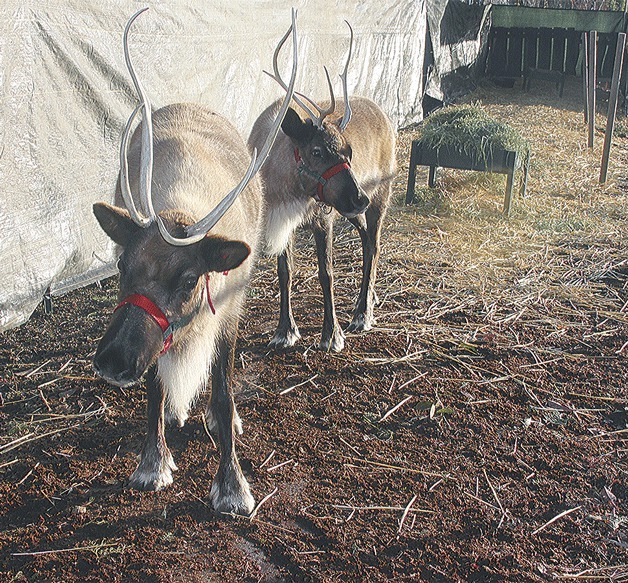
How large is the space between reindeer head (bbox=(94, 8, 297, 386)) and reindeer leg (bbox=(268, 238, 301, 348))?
1.64m

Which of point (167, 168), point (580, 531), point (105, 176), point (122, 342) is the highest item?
point (167, 168)

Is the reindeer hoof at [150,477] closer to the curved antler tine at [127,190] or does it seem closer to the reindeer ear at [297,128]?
the curved antler tine at [127,190]

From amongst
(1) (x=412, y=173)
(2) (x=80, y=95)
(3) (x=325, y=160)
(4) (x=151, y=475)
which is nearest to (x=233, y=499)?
(4) (x=151, y=475)

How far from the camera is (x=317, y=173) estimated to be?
4324mm

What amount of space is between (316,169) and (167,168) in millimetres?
1313

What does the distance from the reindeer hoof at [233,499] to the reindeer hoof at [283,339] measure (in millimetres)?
1495

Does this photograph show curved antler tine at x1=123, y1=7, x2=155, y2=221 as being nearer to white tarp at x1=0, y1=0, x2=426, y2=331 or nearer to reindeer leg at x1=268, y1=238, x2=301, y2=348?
reindeer leg at x1=268, y1=238, x2=301, y2=348

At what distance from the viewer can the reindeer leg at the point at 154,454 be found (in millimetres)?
3010

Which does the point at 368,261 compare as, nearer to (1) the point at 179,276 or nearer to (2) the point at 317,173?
(2) the point at 317,173

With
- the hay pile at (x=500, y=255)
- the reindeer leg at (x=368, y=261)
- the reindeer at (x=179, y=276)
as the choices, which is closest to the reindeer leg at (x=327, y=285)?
the hay pile at (x=500, y=255)

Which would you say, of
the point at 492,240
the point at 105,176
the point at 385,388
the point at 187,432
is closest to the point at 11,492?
the point at 187,432

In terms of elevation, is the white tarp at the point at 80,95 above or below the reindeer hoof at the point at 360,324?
above

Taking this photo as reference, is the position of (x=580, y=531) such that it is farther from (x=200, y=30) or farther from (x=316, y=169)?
(x=200, y=30)

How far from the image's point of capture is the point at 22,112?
171 inches
